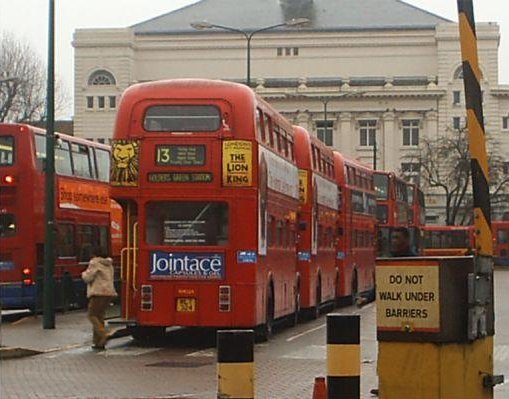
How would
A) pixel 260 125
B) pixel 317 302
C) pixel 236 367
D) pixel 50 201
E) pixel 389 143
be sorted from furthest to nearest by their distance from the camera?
1. pixel 389 143
2. pixel 317 302
3. pixel 50 201
4. pixel 260 125
5. pixel 236 367

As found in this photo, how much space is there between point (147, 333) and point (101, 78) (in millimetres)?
108829

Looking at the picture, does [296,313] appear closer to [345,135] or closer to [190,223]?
[190,223]

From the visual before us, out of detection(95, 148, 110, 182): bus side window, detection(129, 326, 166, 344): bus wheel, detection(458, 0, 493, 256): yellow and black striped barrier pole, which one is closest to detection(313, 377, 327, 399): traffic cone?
detection(458, 0, 493, 256): yellow and black striped barrier pole

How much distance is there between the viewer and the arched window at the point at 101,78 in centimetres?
13062

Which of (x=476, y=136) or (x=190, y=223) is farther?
(x=190, y=223)

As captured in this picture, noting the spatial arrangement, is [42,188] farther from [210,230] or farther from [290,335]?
[210,230]

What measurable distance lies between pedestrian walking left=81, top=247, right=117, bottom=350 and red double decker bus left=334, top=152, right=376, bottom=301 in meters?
14.1

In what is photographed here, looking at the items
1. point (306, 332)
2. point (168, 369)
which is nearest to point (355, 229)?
point (306, 332)

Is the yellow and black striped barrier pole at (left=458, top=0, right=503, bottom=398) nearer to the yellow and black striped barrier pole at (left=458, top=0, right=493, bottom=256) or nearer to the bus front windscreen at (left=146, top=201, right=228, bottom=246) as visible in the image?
the yellow and black striped barrier pole at (left=458, top=0, right=493, bottom=256)

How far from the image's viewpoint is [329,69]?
438 feet

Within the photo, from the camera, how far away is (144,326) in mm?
22781

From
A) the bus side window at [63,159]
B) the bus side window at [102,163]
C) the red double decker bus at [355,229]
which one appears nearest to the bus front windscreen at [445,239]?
the red double decker bus at [355,229]

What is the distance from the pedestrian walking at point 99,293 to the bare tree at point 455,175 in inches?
2850

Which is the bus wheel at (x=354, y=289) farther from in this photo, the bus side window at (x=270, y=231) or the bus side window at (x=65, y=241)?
the bus side window at (x=270, y=231)
